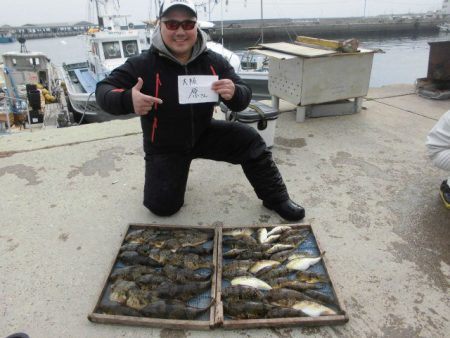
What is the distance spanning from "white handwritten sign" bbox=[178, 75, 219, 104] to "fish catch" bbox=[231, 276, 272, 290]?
132 centimetres

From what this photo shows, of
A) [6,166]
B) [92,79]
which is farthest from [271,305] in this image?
[92,79]

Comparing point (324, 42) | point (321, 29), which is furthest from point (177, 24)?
point (321, 29)

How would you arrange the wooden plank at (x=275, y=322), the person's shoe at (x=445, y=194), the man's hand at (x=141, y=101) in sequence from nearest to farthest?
the wooden plank at (x=275, y=322) < the man's hand at (x=141, y=101) < the person's shoe at (x=445, y=194)

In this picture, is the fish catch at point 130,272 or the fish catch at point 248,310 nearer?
the fish catch at point 248,310

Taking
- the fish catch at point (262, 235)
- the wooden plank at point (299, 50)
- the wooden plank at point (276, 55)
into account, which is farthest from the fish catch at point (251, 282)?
the wooden plank at point (299, 50)

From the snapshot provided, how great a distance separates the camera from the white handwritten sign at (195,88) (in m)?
2.59

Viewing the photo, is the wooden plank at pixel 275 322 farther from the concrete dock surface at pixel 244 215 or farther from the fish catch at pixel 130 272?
the fish catch at pixel 130 272

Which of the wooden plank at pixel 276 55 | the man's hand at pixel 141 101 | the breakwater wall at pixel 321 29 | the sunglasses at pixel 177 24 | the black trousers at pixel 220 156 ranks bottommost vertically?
the black trousers at pixel 220 156

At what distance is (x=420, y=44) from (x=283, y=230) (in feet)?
178

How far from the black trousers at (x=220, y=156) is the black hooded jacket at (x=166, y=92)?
0.13 meters

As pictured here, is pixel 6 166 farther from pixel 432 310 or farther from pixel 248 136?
pixel 432 310

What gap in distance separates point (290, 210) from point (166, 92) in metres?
1.34

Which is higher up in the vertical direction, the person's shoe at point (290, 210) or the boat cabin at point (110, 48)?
the boat cabin at point (110, 48)

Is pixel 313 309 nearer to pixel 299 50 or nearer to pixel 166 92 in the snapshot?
pixel 166 92
